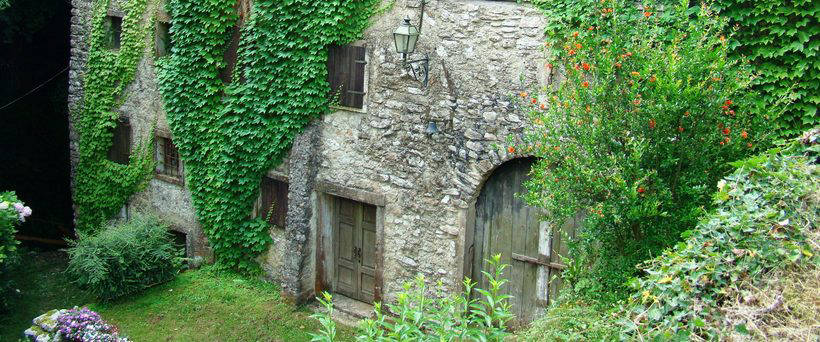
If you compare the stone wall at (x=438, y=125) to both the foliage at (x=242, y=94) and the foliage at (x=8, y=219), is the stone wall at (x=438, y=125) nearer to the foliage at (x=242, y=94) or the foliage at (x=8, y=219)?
the foliage at (x=242, y=94)

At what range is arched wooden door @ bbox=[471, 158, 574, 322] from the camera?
9242 millimetres

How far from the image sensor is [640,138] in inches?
245

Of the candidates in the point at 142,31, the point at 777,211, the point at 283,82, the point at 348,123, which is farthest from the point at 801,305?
the point at 142,31

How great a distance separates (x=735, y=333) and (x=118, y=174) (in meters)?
11.5

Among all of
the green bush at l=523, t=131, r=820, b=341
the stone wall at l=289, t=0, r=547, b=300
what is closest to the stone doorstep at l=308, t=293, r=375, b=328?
the stone wall at l=289, t=0, r=547, b=300

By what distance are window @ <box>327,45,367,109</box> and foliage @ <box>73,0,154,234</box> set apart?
13.2 feet

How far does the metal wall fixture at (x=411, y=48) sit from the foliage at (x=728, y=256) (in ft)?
15.0

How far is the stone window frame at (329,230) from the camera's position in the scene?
10352mm

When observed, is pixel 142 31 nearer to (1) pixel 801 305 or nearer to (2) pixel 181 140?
(2) pixel 181 140

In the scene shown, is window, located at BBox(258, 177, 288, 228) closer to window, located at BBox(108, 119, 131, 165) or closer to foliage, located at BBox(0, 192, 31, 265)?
window, located at BBox(108, 119, 131, 165)

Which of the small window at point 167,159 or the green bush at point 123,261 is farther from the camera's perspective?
the small window at point 167,159

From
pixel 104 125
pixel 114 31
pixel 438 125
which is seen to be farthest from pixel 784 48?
pixel 104 125

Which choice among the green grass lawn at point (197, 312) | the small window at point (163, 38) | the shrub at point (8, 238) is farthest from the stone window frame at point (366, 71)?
the shrub at point (8, 238)

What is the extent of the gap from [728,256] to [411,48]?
5.20m
